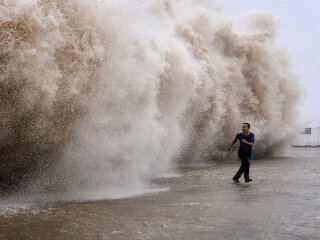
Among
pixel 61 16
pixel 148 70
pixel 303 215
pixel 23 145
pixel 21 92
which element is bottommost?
pixel 303 215

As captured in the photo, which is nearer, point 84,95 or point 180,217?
point 180,217

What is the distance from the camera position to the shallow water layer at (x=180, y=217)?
481cm

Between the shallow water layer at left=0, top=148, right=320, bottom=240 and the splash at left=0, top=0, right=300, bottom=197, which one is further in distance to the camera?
the splash at left=0, top=0, right=300, bottom=197

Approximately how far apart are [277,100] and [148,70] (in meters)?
13.1

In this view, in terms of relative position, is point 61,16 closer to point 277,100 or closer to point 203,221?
point 203,221

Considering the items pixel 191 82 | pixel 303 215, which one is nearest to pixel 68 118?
pixel 303 215

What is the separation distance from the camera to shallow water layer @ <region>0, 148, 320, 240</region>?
481cm

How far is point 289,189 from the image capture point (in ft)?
28.0

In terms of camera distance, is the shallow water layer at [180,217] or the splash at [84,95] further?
the splash at [84,95]

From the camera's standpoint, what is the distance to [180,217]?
5.70 metres

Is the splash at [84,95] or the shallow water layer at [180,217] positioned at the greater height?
the splash at [84,95]

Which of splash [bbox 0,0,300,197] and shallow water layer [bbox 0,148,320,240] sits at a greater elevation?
splash [bbox 0,0,300,197]

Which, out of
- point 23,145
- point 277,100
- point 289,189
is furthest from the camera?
point 277,100

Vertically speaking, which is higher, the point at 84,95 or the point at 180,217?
the point at 84,95
